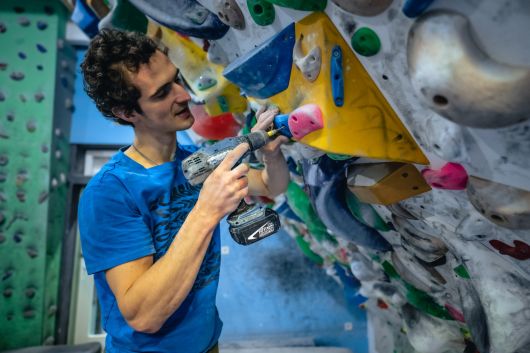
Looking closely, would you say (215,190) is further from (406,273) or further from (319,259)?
(319,259)

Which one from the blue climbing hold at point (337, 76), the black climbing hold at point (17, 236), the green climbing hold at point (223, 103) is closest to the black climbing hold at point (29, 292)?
the black climbing hold at point (17, 236)

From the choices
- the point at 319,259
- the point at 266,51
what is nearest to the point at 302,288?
the point at 319,259

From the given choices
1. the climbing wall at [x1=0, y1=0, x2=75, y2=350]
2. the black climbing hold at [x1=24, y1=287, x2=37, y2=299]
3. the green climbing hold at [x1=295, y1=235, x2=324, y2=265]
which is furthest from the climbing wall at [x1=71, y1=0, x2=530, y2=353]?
the black climbing hold at [x1=24, y1=287, x2=37, y2=299]

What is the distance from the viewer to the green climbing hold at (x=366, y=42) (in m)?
0.57

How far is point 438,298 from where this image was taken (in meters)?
1.20

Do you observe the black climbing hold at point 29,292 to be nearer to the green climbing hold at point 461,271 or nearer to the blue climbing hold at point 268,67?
the blue climbing hold at point 268,67

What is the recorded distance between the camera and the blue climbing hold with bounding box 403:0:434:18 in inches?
17.8

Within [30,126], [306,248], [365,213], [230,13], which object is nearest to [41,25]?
[30,126]

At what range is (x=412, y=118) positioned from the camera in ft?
2.03

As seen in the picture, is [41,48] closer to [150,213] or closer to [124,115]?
[124,115]

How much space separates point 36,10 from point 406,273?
3074 mm

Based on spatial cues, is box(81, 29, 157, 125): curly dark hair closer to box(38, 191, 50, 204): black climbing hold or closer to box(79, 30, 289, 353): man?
box(79, 30, 289, 353): man

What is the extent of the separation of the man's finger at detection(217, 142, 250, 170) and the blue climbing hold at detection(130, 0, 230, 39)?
1.08 ft

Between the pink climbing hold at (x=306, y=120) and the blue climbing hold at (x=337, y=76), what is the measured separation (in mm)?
41
